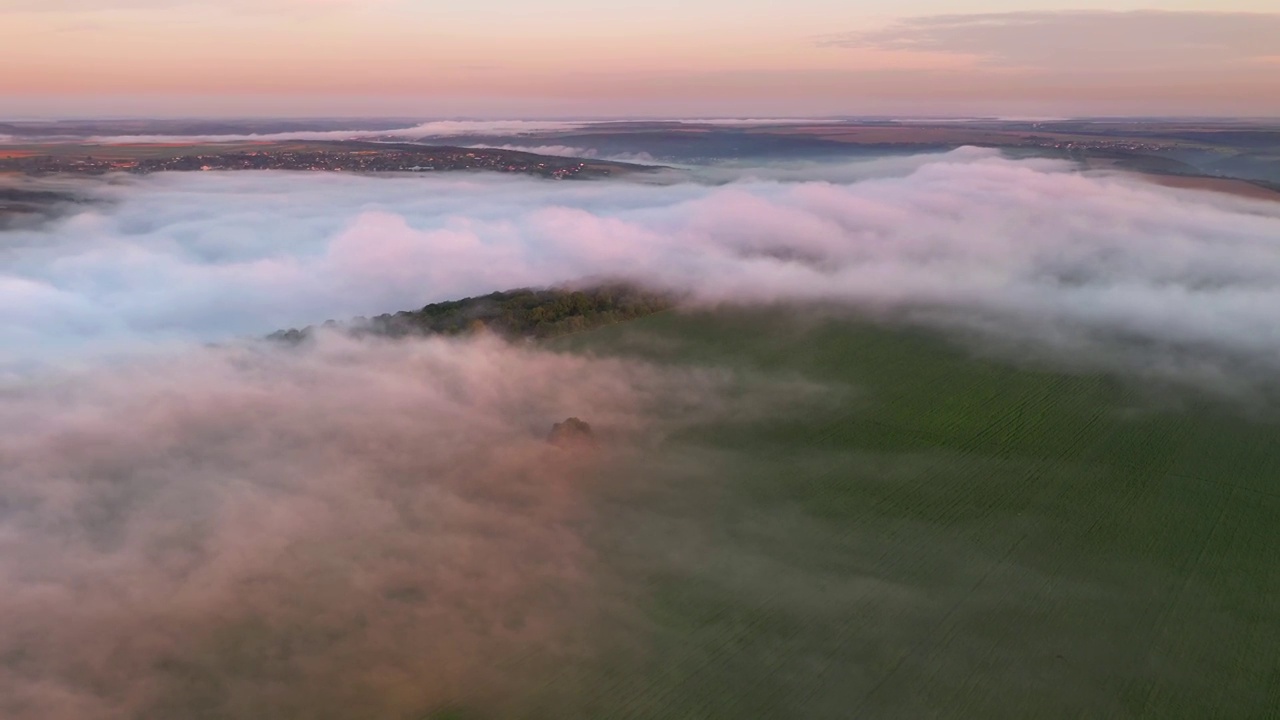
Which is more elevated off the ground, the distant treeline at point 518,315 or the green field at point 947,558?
the distant treeline at point 518,315

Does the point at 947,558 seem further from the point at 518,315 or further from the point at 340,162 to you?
the point at 340,162

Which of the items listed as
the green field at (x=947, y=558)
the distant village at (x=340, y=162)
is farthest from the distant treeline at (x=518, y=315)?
the distant village at (x=340, y=162)

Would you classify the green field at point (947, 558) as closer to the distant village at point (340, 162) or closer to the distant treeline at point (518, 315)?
the distant treeline at point (518, 315)

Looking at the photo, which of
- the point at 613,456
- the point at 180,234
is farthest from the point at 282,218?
the point at 613,456

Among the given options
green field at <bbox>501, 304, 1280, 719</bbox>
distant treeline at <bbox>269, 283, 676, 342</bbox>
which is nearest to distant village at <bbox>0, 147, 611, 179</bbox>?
distant treeline at <bbox>269, 283, 676, 342</bbox>

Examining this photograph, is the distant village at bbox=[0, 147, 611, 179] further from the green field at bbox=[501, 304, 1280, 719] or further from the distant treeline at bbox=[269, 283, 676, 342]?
the green field at bbox=[501, 304, 1280, 719]

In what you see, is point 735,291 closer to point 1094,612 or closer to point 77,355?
point 1094,612
